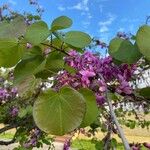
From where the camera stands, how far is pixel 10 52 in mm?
939

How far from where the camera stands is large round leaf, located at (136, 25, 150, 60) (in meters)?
0.87

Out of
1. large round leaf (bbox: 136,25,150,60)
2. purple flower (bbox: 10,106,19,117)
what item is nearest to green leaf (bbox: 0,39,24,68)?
large round leaf (bbox: 136,25,150,60)

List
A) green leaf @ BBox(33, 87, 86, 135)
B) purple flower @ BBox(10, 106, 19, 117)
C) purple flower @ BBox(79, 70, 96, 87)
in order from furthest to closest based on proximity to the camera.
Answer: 1. purple flower @ BBox(10, 106, 19, 117)
2. purple flower @ BBox(79, 70, 96, 87)
3. green leaf @ BBox(33, 87, 86, 135)

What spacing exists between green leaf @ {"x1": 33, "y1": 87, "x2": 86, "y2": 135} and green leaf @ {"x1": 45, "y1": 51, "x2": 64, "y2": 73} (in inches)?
6.7

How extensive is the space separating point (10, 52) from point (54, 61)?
12 centimetres

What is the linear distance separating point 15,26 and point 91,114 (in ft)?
0.76

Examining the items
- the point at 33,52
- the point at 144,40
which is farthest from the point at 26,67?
the point at 144,40

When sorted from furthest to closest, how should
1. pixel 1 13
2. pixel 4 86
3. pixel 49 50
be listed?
pixel 1 13, pixel 4 86, pixel 49 50

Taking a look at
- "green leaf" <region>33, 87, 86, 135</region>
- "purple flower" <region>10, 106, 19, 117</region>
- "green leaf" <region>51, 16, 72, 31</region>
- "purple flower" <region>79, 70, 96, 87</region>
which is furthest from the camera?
"purple flower" <region>10, 106, 19, 117</region>

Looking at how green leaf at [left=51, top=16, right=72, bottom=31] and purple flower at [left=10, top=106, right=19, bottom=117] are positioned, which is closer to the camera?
green leaf at [left=51, top=16, right=72, bottom=31]

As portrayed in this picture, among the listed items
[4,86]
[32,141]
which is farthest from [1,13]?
[32,141]

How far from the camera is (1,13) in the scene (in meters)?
7.75

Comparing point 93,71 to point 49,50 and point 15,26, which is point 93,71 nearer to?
point 49,50

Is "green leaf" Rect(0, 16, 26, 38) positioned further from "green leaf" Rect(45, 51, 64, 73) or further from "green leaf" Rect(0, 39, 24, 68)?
"green leaf" Rect(45, 51, 64, 73)
